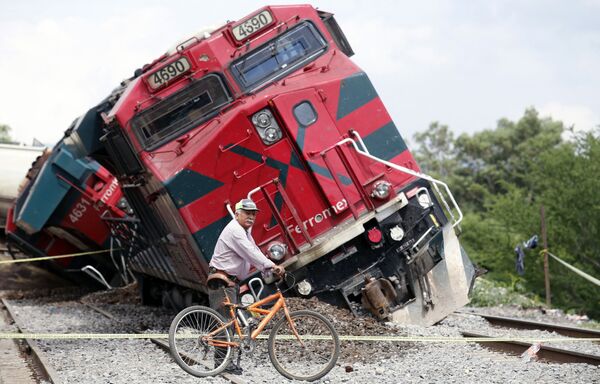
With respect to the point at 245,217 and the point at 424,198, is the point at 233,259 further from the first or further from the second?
the point at 424,198

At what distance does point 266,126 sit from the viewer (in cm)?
932

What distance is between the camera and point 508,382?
7.02 m

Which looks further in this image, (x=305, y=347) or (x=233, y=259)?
(x=233, y=259)

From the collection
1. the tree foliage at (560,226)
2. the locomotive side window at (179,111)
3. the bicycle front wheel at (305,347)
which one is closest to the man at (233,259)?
the bicycle front wheel at (305,347)

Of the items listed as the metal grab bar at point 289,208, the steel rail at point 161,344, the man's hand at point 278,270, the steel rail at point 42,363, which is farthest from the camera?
the metal grab bar at point 289,208

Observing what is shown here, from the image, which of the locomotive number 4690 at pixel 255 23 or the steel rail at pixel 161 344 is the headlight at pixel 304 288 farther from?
the locomotive number 4690 at pixel 255 23

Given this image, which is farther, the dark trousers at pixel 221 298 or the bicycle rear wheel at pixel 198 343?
the dark trousers at pixel 221 298

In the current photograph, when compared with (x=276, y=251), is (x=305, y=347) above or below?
below

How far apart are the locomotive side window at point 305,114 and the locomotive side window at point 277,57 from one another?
23.0 inches

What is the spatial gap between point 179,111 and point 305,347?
3659 mm

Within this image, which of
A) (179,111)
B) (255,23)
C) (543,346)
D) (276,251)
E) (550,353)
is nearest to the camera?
(550,353)

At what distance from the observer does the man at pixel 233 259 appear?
23.7 feet

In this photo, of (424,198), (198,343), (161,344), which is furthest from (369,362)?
(161,344)

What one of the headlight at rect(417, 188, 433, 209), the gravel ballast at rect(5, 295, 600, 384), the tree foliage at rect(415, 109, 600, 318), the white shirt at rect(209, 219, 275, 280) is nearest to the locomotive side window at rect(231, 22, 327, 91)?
the headlight at rect(417, 188, 433, 209)
